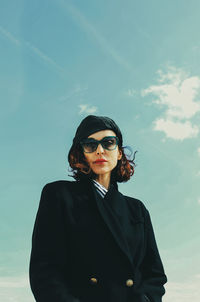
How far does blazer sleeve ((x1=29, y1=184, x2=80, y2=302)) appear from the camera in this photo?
3834mm

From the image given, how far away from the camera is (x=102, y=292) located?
4.03m

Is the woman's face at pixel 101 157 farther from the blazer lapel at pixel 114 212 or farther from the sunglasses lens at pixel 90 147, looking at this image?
the blazer lapel at pixel 114 212

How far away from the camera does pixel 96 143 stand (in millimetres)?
4816

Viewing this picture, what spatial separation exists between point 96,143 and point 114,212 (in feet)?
2.90

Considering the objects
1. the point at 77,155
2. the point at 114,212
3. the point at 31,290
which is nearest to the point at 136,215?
the point at 114,212

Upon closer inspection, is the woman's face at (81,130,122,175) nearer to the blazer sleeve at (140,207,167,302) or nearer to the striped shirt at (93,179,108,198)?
the striped shirt at (93,179,108,198)

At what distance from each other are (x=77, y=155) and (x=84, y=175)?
280 millimetres

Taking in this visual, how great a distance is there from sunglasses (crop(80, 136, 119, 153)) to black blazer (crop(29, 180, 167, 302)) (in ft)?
1.43

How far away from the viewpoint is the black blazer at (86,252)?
3996 millimetres

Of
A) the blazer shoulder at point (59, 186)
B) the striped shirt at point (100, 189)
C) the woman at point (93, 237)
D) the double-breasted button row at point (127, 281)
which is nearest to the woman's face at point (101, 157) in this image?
the woman at point (93, 237)

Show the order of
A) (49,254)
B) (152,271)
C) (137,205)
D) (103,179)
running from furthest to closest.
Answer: (137,205) < (103,179) < (152,271) < (49,254)

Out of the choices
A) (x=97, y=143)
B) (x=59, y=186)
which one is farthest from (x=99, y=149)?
(x=59, y=186)

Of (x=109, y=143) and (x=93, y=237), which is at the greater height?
(x=109, y=143)

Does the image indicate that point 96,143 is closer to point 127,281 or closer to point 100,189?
point 100,189
